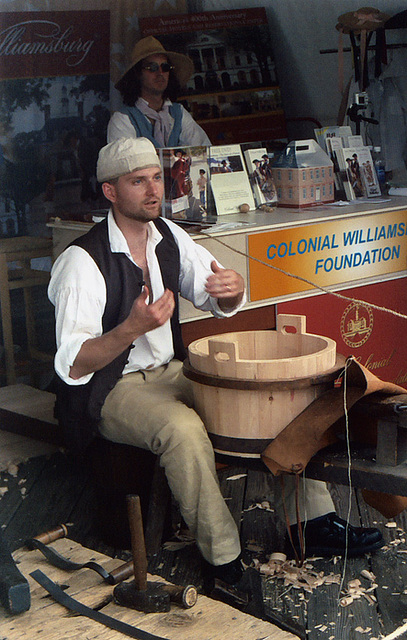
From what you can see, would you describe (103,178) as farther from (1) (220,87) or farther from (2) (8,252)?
(1) (220,87)

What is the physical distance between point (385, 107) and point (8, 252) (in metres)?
2.70

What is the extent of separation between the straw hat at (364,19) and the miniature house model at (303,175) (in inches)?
52.8

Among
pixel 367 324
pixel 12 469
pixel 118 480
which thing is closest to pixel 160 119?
pixel 367 324

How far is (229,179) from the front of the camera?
4.31 metres

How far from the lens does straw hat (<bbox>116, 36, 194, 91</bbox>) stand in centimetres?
487

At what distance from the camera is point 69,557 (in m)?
2.30

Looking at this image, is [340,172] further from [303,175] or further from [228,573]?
[228,573]

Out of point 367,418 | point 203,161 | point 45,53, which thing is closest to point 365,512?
point 367,418

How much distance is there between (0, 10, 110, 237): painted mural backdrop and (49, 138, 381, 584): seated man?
3.29 meters

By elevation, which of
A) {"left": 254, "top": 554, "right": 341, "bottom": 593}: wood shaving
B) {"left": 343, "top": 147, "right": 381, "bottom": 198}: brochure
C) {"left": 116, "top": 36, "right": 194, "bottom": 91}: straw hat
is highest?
{"left": 116, "top": 36, "right": 194, "bottom": 91}: straw hat

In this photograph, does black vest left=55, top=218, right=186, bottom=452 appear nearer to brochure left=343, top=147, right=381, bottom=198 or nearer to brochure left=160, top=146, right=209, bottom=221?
brochure left=160, top=146, right=209, bottom=221

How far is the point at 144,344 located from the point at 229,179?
151 cm

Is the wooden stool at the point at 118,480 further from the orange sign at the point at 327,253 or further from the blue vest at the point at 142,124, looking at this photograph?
the blue vest at the point at 142,124

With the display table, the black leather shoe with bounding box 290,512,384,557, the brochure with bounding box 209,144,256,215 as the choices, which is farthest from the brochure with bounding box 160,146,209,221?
the black leather shoe with bounding box 290,512,384,557
